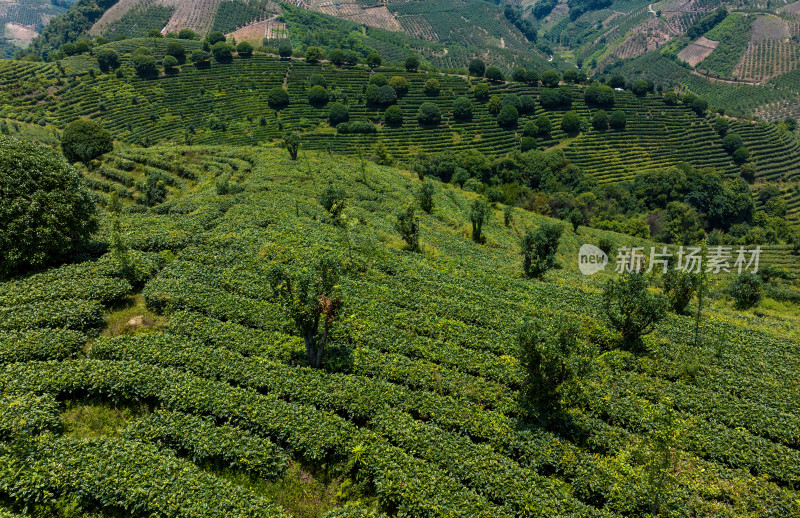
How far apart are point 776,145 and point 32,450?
150320mm

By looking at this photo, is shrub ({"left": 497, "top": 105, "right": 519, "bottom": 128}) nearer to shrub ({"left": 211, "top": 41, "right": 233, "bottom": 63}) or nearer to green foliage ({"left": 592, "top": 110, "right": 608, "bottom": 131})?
green foliage ({"left": 592, "top": 110, "right": 608, "bottom": 131})

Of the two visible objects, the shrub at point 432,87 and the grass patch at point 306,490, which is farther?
the shrub at point 432,87

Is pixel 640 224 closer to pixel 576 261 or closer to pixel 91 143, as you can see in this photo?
→ pixel 576 261

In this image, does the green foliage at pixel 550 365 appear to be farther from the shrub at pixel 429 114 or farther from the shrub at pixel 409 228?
the shrub at pixel 429 114

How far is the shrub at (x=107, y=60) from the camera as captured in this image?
10044 centimetres

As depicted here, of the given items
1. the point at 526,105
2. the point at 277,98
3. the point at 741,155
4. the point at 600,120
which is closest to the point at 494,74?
the point at 526,105

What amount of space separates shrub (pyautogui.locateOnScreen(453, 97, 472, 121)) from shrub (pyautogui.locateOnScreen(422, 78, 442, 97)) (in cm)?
825

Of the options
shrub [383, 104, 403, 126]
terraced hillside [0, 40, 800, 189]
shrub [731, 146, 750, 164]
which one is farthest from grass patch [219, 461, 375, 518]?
shrub [731, 146, 750, 164]

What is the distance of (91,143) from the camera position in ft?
193

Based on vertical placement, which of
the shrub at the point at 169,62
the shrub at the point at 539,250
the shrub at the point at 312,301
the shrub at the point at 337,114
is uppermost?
the shrub at the point at 169,62

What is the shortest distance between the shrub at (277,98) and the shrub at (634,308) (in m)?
95.6

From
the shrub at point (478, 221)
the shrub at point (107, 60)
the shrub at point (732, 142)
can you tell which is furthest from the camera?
the shrub at point (732, 142)

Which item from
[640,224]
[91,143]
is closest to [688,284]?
[640,224]

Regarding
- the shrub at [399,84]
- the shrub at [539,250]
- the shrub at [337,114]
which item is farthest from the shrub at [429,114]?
the shrub at [539,250]
